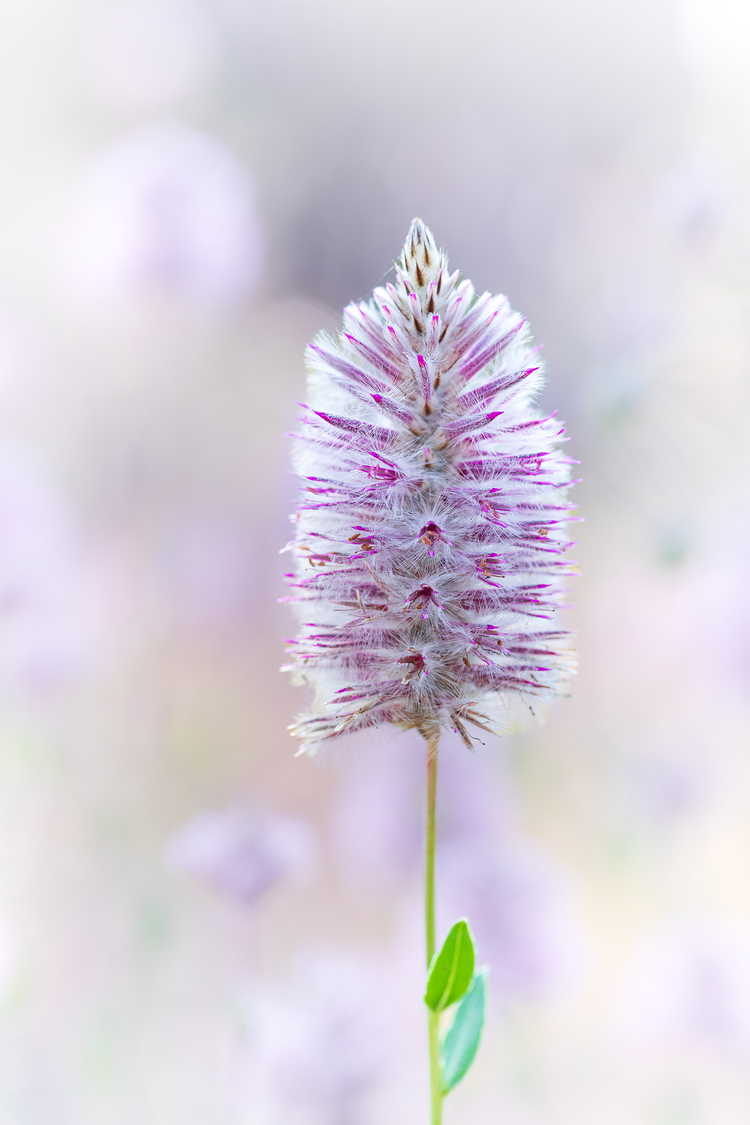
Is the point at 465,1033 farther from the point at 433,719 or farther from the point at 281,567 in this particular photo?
the point at 281,567

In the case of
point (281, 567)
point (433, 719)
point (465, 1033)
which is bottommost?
point (465, 1033)

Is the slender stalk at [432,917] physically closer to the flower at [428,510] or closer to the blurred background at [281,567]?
the flower at [428,510]

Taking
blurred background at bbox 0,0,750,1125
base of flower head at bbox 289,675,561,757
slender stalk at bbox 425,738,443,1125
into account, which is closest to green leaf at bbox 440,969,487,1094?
slender stalk at bbox 425,738,443,1125

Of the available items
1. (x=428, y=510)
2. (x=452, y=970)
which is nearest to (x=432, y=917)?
(x=452, y=970)

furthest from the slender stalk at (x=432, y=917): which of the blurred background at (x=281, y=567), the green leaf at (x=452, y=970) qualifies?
the blurred background at (x=281, y=567)

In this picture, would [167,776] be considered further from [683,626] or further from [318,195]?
[318,195]

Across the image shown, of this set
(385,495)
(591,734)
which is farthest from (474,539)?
(591,734)
